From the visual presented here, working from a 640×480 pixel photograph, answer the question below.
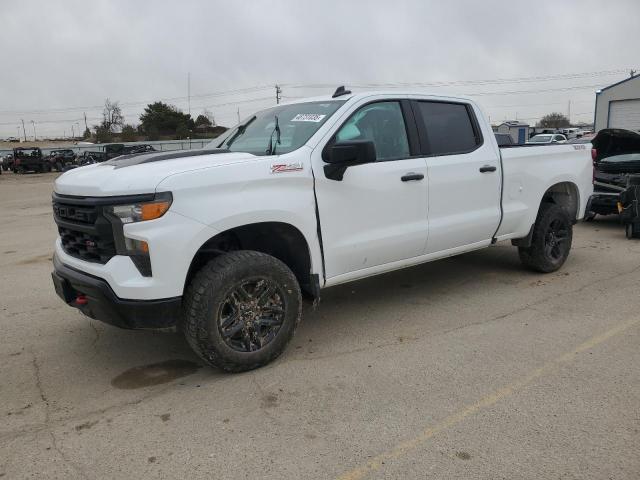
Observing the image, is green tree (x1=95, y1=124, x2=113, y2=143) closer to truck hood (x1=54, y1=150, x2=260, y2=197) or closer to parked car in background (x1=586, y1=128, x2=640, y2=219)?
parked car in background (x1=586, y1=128, x2=640, y2=219)

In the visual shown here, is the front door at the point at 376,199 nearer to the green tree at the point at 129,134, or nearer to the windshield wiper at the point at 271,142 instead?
the windshield wiper at the point at 271,142

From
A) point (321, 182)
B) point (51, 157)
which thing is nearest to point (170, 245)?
point (321, 182)

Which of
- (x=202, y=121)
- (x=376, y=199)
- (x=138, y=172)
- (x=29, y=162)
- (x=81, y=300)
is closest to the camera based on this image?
(x=138, y=172)

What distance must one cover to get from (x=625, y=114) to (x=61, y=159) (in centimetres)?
3869

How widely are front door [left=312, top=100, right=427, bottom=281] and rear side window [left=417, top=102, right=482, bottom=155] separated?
25cm

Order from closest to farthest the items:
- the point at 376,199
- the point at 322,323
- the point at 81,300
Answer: the point at 81,300 → the point at 376,199 → the point at 322,323

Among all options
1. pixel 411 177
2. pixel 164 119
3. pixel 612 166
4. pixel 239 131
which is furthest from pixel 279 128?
pixel 164 119

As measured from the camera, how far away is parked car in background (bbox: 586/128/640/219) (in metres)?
8.91

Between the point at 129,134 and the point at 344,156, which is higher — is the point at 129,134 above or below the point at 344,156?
above

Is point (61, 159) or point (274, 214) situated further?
point (61, 159)

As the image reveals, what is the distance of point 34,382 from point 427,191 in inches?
132

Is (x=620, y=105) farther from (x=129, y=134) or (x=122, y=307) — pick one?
(x=129, y=134)

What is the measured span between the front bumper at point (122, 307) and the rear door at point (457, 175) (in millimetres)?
2399

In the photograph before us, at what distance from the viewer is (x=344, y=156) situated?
383cm
